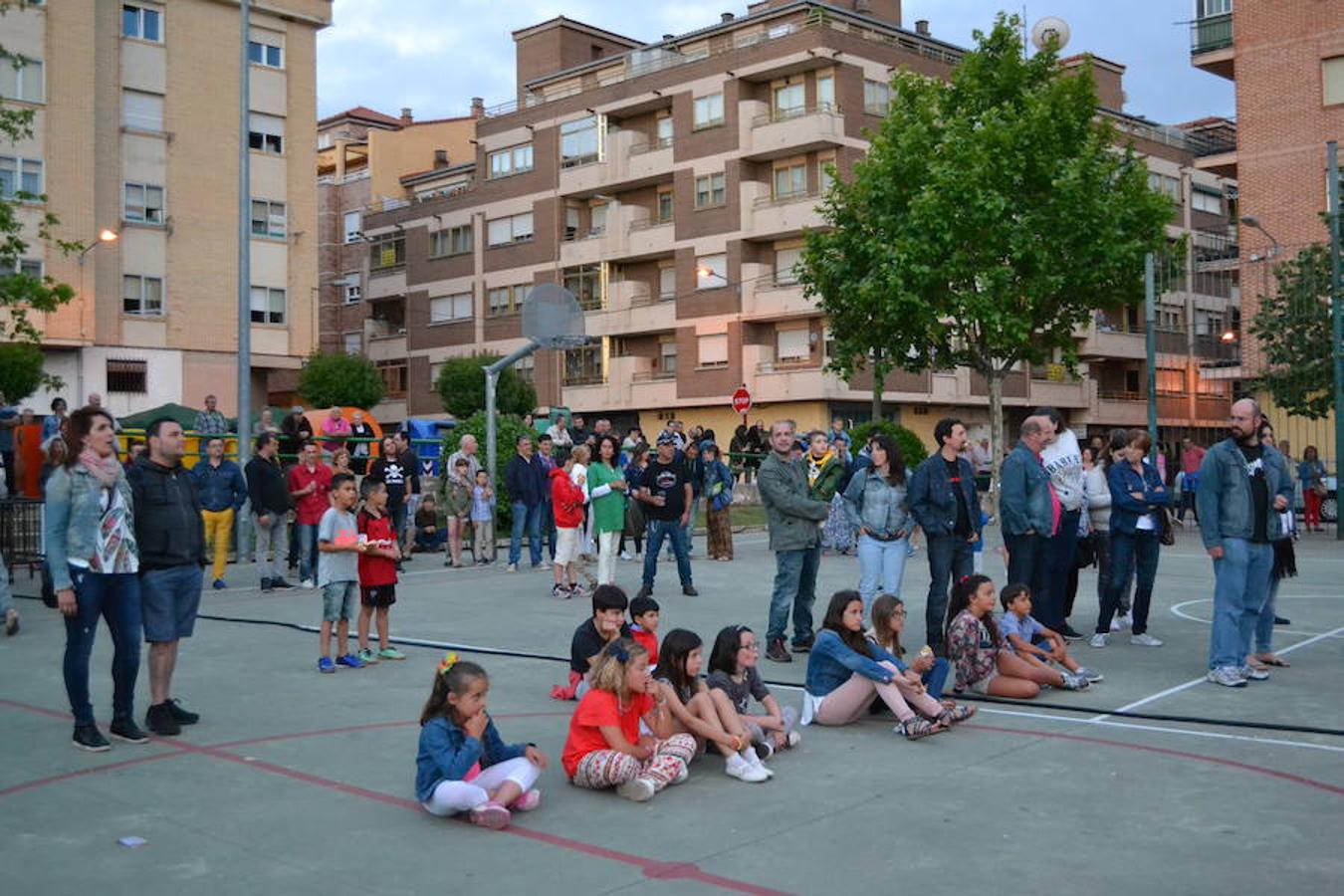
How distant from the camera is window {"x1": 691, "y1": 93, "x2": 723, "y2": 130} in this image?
159 ft

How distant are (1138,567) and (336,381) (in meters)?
41.9

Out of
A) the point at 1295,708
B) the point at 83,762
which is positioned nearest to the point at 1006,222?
the point at 1295,708

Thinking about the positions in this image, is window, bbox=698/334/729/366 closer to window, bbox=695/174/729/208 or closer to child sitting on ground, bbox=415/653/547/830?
window, bbox=695/174/729/208

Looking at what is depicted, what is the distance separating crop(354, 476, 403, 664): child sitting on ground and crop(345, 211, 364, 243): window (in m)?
55.1

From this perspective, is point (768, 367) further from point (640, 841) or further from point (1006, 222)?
point (640, 841)

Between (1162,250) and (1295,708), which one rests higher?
(1162,250)

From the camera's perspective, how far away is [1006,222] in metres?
30.0

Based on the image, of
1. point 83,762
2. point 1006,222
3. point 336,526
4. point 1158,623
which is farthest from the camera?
point 1006,222

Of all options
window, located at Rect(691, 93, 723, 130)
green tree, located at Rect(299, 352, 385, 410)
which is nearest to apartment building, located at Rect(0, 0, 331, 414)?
green tree, located at Rect(299, 352, 385, 410)

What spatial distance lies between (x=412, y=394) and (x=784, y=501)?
167 feet

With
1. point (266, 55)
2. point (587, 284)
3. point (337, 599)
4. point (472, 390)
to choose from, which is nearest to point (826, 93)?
point (587, 284)

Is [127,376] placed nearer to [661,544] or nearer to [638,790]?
[661,544]

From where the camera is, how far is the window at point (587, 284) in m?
52.9

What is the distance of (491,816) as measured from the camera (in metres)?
6.25
